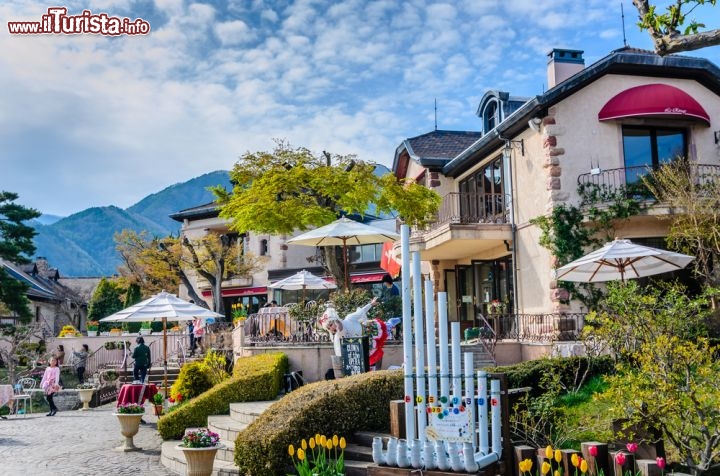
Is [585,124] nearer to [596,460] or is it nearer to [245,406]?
[245,406]

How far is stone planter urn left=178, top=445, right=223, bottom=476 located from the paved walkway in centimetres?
165

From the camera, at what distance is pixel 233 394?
1395 cm

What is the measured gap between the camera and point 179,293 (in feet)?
159

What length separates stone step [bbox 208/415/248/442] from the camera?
11.9 meters

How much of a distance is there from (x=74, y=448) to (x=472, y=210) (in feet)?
49.0

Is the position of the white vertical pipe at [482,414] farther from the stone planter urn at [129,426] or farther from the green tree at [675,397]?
the stone planter urn at [129,426]

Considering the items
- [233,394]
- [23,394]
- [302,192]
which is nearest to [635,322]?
[233,394]

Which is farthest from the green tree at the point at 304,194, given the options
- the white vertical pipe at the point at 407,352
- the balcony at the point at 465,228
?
the white vertical pipe at the point at 407,352

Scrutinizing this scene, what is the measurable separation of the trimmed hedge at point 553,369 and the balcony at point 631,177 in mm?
7745

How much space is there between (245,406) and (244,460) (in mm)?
4049

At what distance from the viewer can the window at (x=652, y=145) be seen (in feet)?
62.4

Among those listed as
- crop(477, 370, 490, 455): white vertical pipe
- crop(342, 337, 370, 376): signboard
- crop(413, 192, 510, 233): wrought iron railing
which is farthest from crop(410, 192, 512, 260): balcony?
crop(477, 370, 490, 455): white vertical pipe

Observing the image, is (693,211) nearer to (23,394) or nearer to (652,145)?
(652,145)

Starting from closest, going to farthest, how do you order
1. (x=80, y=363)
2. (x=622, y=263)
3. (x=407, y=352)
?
(x=407, y=352) < (x=622, y=263) < (x=80, y=363)
